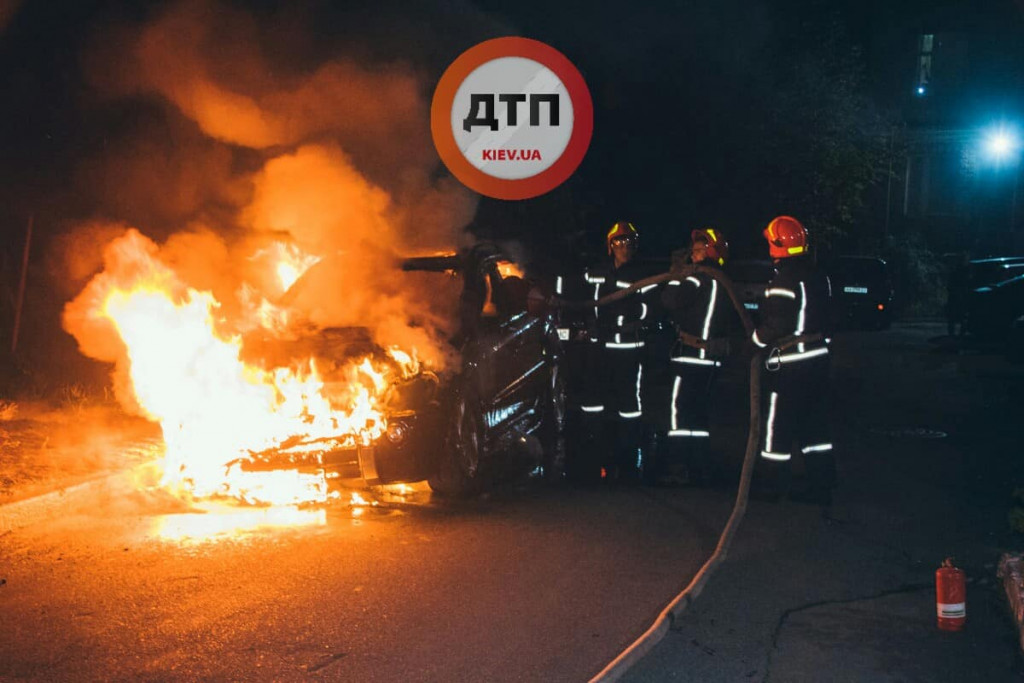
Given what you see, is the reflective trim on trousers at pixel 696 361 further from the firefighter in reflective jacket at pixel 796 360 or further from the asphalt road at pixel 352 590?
the asphalt road at pixel 352 590

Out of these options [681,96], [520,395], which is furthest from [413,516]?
[681,96]

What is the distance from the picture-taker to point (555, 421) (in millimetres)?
9742

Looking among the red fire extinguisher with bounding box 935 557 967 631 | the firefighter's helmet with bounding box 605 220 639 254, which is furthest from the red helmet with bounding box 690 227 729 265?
the red fire extinguisher with bounding box 935 557 967 631

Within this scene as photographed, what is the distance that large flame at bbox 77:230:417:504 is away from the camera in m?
7.50

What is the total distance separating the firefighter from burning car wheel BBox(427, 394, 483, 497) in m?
1.53

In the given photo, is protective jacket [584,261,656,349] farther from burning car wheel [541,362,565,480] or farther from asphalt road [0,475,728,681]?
asphalt road [0,475,728,681]

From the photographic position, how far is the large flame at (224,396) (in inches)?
295

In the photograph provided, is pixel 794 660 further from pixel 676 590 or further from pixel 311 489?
pixel 311 489

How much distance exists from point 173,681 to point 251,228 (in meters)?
7.00

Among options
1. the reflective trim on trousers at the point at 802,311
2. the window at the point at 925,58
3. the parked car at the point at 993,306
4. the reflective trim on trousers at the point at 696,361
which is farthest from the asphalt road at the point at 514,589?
the window at the point at 925,58

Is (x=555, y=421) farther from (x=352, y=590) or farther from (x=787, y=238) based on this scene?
(x=352, y=590)

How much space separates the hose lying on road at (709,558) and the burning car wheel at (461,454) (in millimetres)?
1565

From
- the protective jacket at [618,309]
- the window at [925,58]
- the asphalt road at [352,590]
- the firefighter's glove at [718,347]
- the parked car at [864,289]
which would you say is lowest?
the parked car at [864,289]

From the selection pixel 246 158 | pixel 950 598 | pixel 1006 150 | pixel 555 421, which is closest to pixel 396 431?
pixel 555 421
